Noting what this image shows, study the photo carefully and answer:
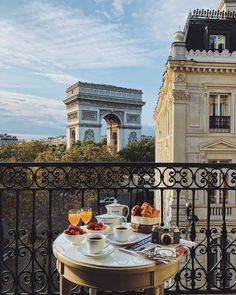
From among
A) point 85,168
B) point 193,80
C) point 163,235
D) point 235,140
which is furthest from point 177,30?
point 163,235

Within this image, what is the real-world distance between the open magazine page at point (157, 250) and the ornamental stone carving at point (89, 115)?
5513cm

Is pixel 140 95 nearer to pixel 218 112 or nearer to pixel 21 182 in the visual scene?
pixel 218 112

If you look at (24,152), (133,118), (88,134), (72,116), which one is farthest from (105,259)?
(133,118)

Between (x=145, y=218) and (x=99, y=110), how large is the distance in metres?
57.1

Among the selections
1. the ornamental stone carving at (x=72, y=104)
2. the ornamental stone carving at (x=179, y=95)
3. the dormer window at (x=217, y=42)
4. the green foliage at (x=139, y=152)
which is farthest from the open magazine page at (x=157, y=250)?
the ornamental stone carving at (x=72, y=104)

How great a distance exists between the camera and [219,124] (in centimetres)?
1352

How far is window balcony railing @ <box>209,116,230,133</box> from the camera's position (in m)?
13.5

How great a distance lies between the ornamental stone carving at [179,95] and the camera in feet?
42.9

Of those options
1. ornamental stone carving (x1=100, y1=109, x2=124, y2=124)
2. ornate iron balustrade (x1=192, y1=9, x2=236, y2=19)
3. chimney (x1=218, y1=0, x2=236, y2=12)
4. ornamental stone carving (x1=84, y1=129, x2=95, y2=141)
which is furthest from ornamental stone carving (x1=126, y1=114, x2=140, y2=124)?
ornate iron balustrade (x1=192, y1=9, x2=236, y2=19)

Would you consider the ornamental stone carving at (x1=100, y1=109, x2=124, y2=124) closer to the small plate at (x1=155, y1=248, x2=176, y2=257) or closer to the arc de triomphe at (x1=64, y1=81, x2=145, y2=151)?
the arc de triomphe at (x1=64, y1=81, x2=145, y2=151)

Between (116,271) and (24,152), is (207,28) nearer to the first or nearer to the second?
(116,271)

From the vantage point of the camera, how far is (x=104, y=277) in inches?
69.7

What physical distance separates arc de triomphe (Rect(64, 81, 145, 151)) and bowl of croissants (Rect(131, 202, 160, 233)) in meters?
53.0

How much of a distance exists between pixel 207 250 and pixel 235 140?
11.2m
